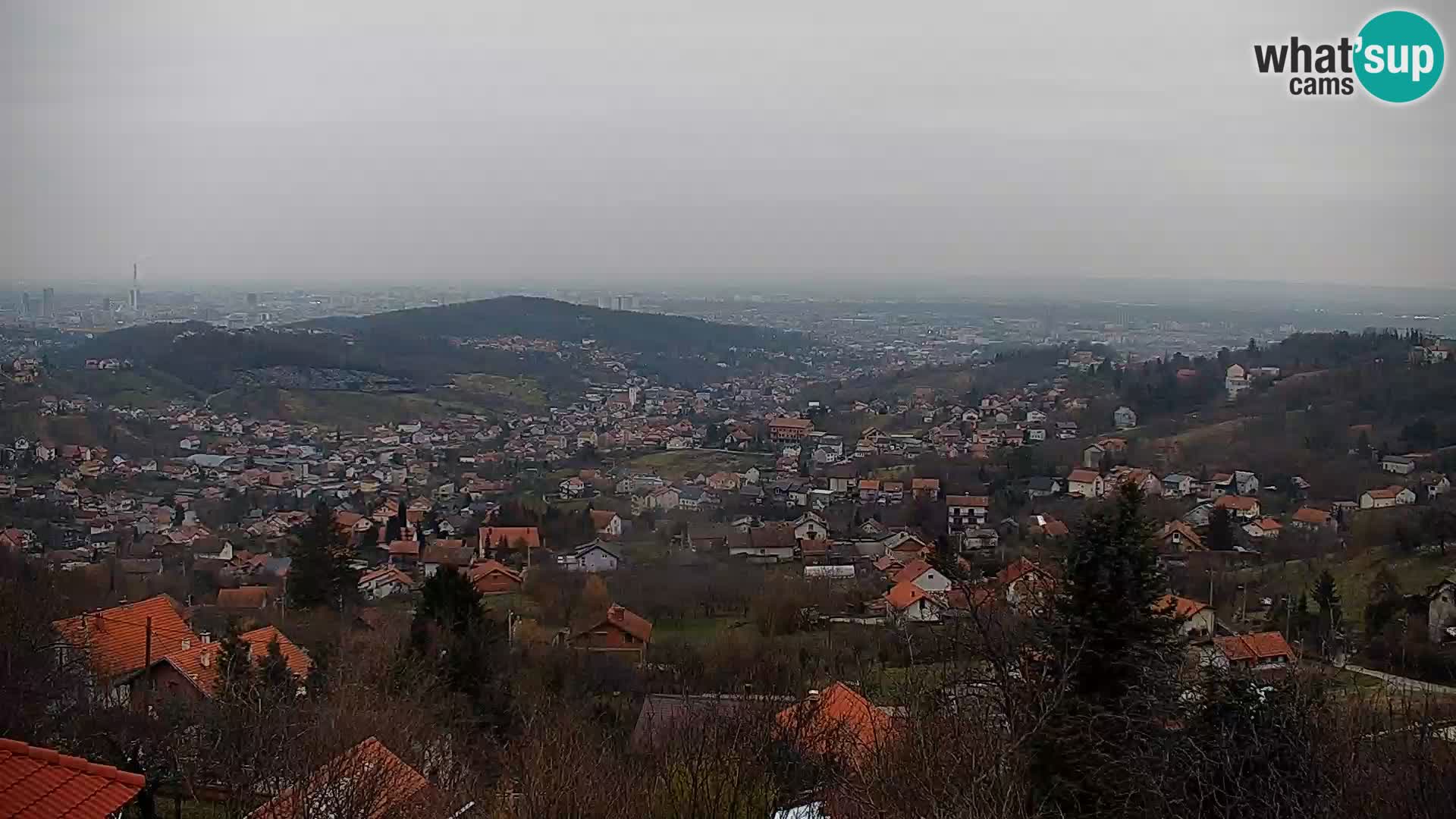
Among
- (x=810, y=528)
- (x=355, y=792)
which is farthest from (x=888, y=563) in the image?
(x=355, y=792)

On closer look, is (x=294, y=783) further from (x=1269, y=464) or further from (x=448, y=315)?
(x=448, y=315)

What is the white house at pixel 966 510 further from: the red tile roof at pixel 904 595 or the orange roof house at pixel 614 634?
the orange roof house at pixel 614 634

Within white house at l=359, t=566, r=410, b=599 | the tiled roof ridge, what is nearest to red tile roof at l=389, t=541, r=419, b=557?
white house at l=359, t=566, r=410, b=599

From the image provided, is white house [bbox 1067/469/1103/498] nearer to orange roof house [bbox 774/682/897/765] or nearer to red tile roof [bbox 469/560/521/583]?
red tile roof [bbox 469/560/521/583]

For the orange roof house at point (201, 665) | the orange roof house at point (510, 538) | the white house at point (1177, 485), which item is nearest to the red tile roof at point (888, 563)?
the orange roof house at point (510, 538)

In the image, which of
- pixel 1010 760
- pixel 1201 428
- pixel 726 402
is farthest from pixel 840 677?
pixel 726 402

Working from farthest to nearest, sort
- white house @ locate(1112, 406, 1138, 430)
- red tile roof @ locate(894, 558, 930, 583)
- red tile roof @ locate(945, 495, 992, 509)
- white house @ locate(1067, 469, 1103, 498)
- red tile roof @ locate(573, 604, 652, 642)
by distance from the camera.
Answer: white house @ locate(1112, 406, 1138, 430) → red tile roof @ locate(945, 495, 992, 509) → white house @ locate(1067, 469, 1103, 498) → red tile roof @ locate(894, 558, 930, 583) → red tile roof @ locate(573, 604, 652, 642)
